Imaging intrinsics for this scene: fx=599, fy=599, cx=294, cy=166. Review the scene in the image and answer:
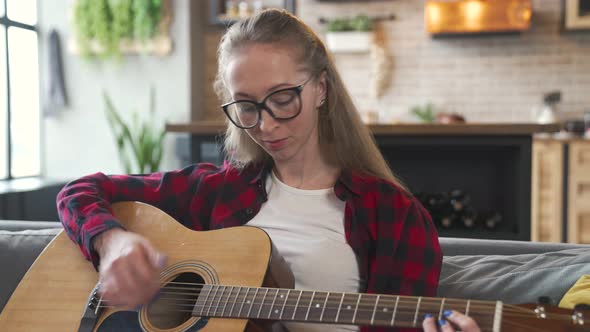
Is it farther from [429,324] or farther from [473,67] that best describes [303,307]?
[473,67]

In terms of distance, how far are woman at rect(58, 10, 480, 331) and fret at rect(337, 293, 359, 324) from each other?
0.26 meters

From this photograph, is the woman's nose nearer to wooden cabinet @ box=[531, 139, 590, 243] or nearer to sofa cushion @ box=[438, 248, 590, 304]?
sofa cushion @ box=[438, 248, 590, 304]

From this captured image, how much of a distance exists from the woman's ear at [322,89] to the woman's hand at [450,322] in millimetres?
Result: 636

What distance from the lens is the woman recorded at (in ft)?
4.10

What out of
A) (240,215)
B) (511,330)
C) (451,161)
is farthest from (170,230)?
(451,161)

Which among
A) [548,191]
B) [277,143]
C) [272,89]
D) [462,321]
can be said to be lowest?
[548,191]

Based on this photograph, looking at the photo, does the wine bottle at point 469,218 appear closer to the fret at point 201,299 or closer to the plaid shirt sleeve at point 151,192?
the plaid shirt sleeve at point 151,192

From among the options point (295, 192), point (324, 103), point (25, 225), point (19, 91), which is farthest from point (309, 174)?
point (19, 91)

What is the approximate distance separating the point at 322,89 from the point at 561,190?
11.8 ft

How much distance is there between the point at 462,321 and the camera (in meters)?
0.87

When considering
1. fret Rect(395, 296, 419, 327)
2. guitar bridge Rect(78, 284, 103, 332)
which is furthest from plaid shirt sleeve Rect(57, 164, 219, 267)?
fret Rect(395, 296, 419, 327)

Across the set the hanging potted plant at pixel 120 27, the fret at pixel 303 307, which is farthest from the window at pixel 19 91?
the fret at pixel 303 307

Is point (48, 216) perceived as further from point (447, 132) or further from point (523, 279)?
point (523, 279)

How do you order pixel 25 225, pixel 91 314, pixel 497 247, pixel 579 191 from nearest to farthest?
pixel 91 314
pixel 497 247
pixel 25 225
pixel 579 191
